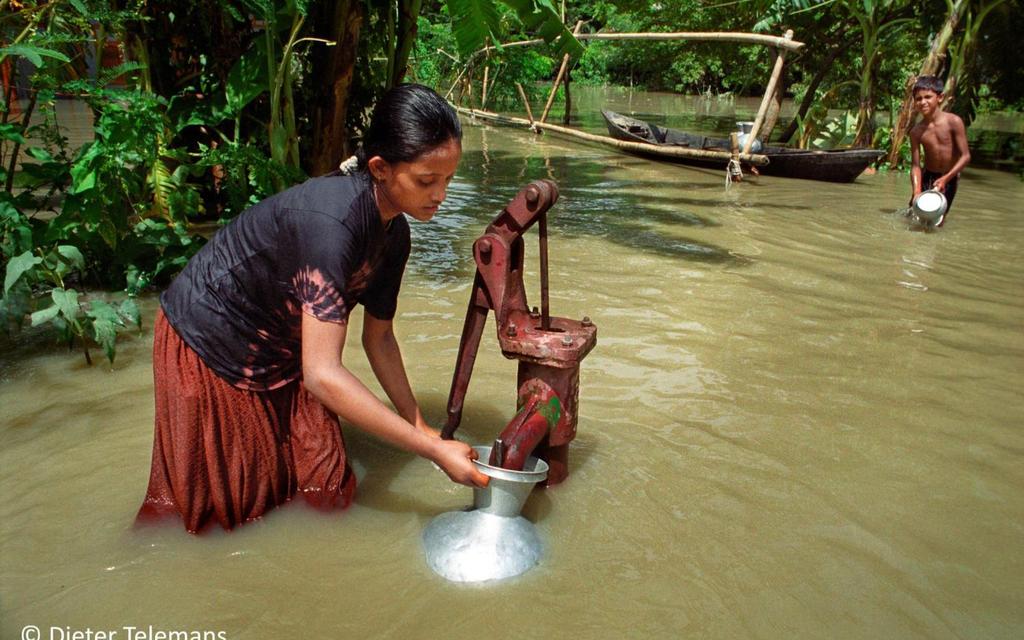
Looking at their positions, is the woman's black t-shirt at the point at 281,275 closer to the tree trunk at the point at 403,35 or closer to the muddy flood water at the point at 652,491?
the muddy flood water at the point at 652,491

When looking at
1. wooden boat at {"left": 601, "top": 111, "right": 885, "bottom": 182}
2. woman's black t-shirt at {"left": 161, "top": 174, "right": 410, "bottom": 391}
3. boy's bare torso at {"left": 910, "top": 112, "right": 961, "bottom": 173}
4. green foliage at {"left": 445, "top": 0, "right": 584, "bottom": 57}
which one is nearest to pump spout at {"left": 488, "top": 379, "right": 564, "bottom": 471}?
woman's black t-shirt at {"left": 161, "top": 174, "right": 410, "bottom": 391}

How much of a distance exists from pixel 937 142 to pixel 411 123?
6167 mm

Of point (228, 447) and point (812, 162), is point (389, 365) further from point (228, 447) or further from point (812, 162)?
point (812, 162)

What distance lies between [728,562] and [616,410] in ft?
3.14

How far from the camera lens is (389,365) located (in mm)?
2139

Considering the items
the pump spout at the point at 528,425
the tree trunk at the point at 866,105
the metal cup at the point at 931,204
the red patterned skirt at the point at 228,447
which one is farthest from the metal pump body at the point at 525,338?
the tree trunk at the point at 866,105

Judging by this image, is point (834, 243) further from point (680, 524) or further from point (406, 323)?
point (680, 524)

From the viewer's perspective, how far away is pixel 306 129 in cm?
479

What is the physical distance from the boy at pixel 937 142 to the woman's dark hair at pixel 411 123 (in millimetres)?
5717

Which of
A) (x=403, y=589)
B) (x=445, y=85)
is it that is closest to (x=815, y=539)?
(x=403, y=589)

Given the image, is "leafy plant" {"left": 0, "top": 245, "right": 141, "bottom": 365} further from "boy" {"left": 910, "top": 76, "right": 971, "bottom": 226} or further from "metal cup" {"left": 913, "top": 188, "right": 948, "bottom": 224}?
"boy" {"left": 910, "top": 76, "right": 971, "bottom": 226}

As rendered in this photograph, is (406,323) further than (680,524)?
Yes

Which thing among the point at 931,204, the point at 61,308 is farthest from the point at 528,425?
the point at 931,204

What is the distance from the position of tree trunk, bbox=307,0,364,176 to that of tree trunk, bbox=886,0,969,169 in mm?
6882
